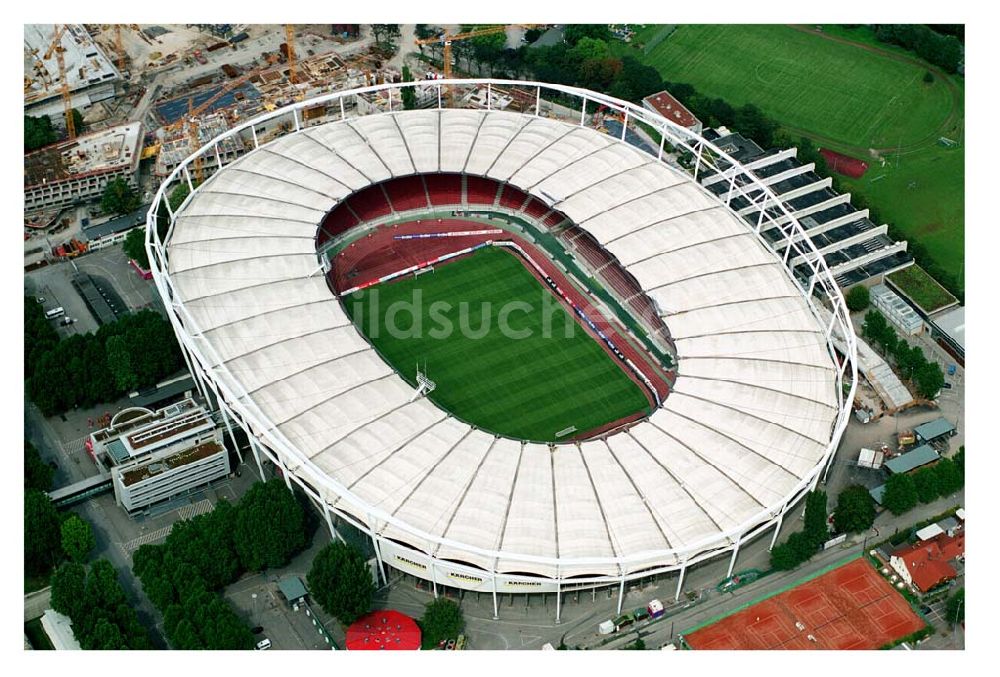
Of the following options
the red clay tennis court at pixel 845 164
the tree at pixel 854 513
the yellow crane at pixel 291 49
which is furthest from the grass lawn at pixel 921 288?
the yellow crane at pixel 291 49

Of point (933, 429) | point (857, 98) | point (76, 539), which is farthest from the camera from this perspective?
point (857, 98)

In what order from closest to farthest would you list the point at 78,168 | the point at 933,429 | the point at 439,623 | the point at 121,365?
the point at 439,623 < the point at 933,429 < the point at 121,365 < the point at 78,168

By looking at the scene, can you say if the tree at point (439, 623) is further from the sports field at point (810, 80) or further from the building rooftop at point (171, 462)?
the sports field at point (810, 80)

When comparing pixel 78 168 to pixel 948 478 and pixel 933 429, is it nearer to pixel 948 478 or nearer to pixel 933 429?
pixel 933 429

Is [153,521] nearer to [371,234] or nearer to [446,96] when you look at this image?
[371,234]

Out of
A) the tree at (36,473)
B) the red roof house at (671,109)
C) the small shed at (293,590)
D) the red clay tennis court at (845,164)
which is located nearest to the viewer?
the small shed at (293,590)

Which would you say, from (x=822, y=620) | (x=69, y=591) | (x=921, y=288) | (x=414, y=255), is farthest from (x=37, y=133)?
(x=822, y=620)

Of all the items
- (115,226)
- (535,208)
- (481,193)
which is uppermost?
(115,226)
